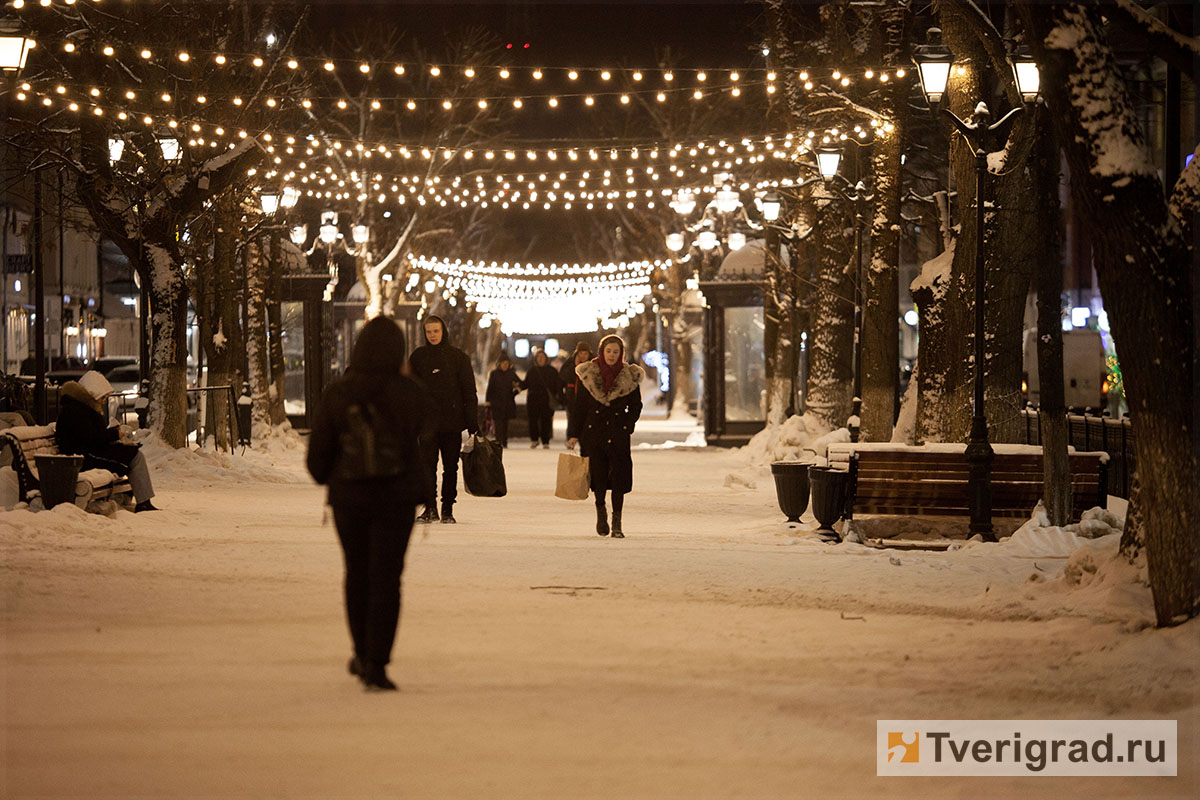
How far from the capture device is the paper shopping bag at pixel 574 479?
14.3m

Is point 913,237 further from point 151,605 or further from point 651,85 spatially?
point 151,605

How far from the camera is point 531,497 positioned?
18.8m

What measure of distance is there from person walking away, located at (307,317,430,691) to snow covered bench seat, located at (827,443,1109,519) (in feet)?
25.5

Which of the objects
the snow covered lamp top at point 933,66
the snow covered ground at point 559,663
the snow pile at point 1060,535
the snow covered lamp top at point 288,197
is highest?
the snow covered lamp top at point 288,197

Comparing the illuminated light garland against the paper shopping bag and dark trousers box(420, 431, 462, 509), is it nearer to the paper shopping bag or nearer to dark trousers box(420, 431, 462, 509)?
dark trousers box(420, 431, 462, 509)

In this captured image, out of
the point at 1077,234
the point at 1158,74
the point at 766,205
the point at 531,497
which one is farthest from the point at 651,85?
the point at 531,497

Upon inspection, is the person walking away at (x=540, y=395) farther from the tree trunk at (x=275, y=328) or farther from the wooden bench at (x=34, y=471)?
the wooden bench at (x=34, y=471)

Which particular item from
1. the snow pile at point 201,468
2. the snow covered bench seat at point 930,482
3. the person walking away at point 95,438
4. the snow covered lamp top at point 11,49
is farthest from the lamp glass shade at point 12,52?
the snow covered bench seat at point 930,482

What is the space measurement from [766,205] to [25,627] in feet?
67.7

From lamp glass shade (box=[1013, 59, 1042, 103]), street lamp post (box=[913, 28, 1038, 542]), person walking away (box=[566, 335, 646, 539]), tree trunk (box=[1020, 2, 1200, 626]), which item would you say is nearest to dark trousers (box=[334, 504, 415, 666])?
tree trunk (box=[1020, 2, 1200, 626])

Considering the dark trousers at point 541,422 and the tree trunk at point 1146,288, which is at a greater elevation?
the tree trunk at point 1146,288

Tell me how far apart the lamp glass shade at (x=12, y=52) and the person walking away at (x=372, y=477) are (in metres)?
9.97

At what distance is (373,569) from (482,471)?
7.63m

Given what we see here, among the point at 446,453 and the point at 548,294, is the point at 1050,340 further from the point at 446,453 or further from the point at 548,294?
the point at 548,294
